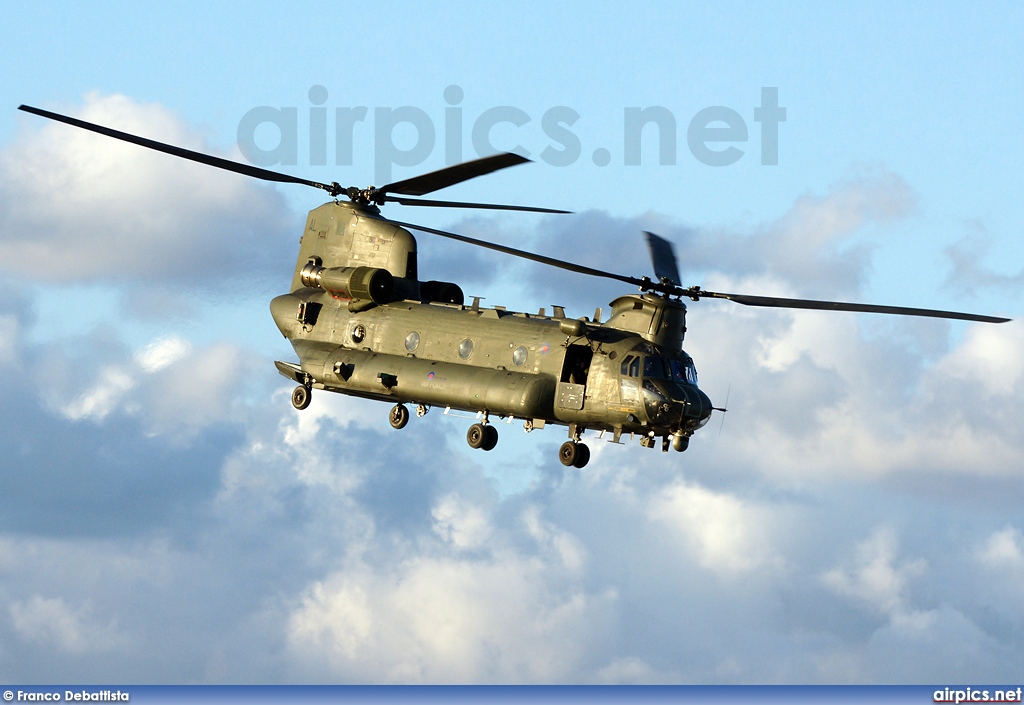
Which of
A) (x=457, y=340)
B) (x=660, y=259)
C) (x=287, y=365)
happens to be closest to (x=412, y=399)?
(x=457, y=340)

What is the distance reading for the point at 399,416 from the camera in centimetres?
5231

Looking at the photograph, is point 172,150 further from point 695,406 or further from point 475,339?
point 695,406

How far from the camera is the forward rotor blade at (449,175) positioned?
47.3 meters

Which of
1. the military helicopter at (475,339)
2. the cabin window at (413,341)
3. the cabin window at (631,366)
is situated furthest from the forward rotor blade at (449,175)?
the cabin window at (631,366)

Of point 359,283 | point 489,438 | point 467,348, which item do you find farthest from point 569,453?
point 359,283

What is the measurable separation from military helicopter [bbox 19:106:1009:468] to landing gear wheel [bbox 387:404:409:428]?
0.05 metres

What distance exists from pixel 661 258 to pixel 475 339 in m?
7.11

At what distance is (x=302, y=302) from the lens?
181ft

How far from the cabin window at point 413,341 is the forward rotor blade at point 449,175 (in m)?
5.51

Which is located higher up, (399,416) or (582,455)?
(399,416)

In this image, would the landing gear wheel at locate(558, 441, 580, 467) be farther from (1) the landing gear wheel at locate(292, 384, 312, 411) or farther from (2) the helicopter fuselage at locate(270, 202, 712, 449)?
(1) the landing gear wheel at locate(292, 384, 312, 411)

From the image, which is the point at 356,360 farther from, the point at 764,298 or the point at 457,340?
the point at 764,298

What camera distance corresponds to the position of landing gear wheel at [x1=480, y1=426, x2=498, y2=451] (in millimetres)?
49406

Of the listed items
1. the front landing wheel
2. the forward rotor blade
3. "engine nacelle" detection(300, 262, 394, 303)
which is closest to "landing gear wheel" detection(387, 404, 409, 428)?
"engine nacelle" detection(300, 262, 394, 303)
